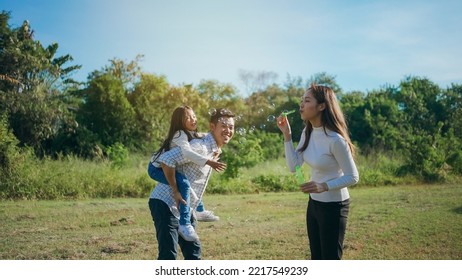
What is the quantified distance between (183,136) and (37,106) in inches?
188

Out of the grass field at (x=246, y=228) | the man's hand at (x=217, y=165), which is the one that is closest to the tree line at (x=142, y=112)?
the grass field at (x=246, y=228)

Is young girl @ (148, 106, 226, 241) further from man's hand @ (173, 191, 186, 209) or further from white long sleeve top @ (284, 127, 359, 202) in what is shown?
white long sleeve top @ (284, 127, 359, 202)

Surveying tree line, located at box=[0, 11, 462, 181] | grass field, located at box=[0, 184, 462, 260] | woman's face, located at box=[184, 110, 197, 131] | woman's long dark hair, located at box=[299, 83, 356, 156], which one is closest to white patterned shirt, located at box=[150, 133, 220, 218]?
woman's face, located at box=[184, 110, 197, 131]

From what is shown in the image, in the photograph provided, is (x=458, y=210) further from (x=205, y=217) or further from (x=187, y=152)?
(x=187, y=152)

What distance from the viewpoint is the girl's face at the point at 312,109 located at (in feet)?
9.48

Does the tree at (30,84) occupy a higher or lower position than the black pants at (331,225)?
higher

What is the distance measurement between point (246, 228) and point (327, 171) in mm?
3532

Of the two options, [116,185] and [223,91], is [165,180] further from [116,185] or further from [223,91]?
[223,91]

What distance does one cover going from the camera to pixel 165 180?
10.6 feet

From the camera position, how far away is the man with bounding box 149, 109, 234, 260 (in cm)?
310

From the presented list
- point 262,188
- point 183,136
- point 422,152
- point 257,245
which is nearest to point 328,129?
point 183,136

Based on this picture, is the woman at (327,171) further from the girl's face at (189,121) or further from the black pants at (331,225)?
the girl's face at (189,121)

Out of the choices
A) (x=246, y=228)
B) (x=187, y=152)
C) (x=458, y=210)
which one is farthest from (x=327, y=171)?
(x=458, y=210)

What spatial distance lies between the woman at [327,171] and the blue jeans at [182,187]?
0.77m
